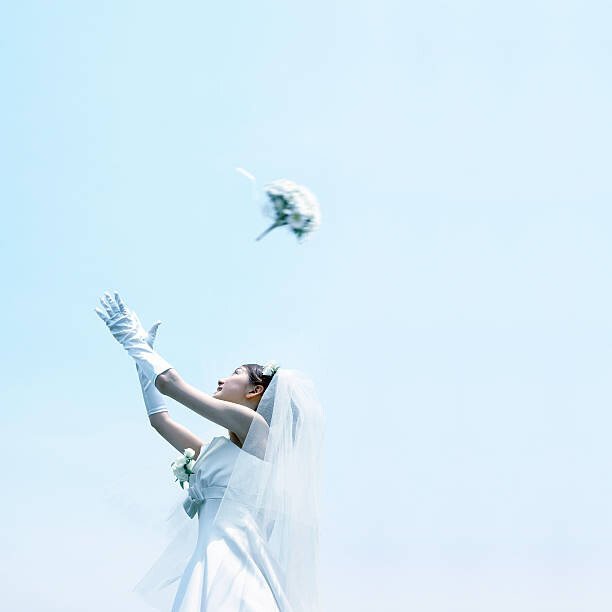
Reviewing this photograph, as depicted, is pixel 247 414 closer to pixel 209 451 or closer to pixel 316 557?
pixel 209 451

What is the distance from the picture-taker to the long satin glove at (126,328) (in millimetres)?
7457

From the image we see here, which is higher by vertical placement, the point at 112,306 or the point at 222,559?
the point at 112,306

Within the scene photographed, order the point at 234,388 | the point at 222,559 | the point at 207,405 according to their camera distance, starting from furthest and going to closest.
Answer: the point at 234,388, the point at 207,405, the point at 222,559

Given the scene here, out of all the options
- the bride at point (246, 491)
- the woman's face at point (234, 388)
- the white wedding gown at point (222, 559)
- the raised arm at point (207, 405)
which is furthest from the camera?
the woman's face at point (234, 388)

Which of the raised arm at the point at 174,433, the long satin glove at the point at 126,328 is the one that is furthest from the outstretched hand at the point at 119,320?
the raised arm at the point at 174,433

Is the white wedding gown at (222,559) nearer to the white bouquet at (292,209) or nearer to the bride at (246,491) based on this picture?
the bride at (246,491)

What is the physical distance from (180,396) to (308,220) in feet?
5.05

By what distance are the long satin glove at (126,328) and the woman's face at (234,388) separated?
20.0 inches

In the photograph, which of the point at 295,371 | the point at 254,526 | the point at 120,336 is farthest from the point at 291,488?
the point at 120,336

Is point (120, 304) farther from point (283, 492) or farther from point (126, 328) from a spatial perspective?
point (283, 492)

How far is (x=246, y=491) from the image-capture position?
7.37 m

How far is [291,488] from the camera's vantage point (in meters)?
7.47

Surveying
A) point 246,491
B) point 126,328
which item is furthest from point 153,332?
point 246,491

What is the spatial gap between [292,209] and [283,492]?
1958 mm
